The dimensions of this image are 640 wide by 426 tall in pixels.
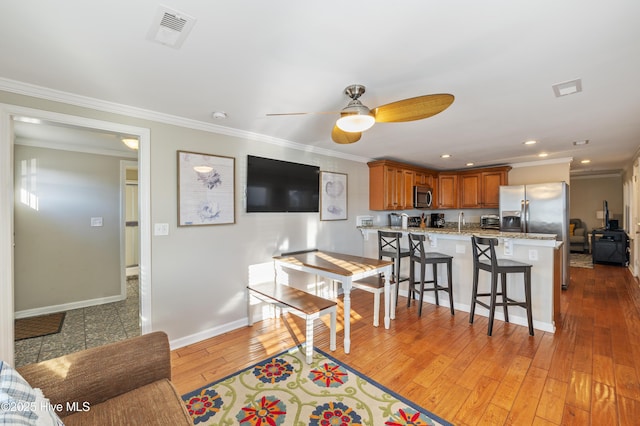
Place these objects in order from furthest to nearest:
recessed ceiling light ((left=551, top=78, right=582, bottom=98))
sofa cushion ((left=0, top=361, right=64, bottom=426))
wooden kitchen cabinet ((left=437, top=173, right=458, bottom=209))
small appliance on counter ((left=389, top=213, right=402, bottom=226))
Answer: wooden kitchen cabinet ((left=437, top=173, right=458, bottom=209)), small appliance on counter ((left=389, top=213, right=402, bottom=226)), recessed ceiling light ((left=551, top=78, right=582, bottom=98)), sofa cushion ((left=0, top=361, right=64, bottom=426))

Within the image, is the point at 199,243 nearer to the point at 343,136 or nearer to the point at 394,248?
the point at 343,136

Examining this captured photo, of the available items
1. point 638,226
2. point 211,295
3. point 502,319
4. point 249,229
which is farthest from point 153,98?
point 638,226

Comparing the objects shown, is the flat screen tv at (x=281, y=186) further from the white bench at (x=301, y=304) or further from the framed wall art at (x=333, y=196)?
the white bench at (x=301, y=304)

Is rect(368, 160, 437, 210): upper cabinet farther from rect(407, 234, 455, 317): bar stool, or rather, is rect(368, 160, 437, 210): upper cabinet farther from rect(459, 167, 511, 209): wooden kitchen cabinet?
rect(459, 167, 511, 209): wooden kitchen cabinet

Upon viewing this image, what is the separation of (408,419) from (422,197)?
442 cm

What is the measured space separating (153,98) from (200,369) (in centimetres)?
234

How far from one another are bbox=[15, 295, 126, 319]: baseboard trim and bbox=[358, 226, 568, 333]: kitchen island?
4.22 metres

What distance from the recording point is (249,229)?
3.28 m

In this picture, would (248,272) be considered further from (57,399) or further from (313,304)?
(57,399)

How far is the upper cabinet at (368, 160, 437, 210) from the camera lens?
4691mm

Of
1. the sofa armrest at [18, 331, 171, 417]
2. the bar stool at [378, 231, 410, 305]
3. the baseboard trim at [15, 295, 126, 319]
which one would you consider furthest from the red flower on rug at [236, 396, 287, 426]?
the baseboard trim at [15, 295, 126, 319]

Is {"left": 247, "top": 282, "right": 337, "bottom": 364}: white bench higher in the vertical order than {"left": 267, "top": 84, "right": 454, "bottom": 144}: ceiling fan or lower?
lower

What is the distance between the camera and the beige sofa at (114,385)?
121 centimetres

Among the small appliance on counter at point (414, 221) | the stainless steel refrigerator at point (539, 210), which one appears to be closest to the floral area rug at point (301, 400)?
the stainless steel refrigerator at point (539, 210)
